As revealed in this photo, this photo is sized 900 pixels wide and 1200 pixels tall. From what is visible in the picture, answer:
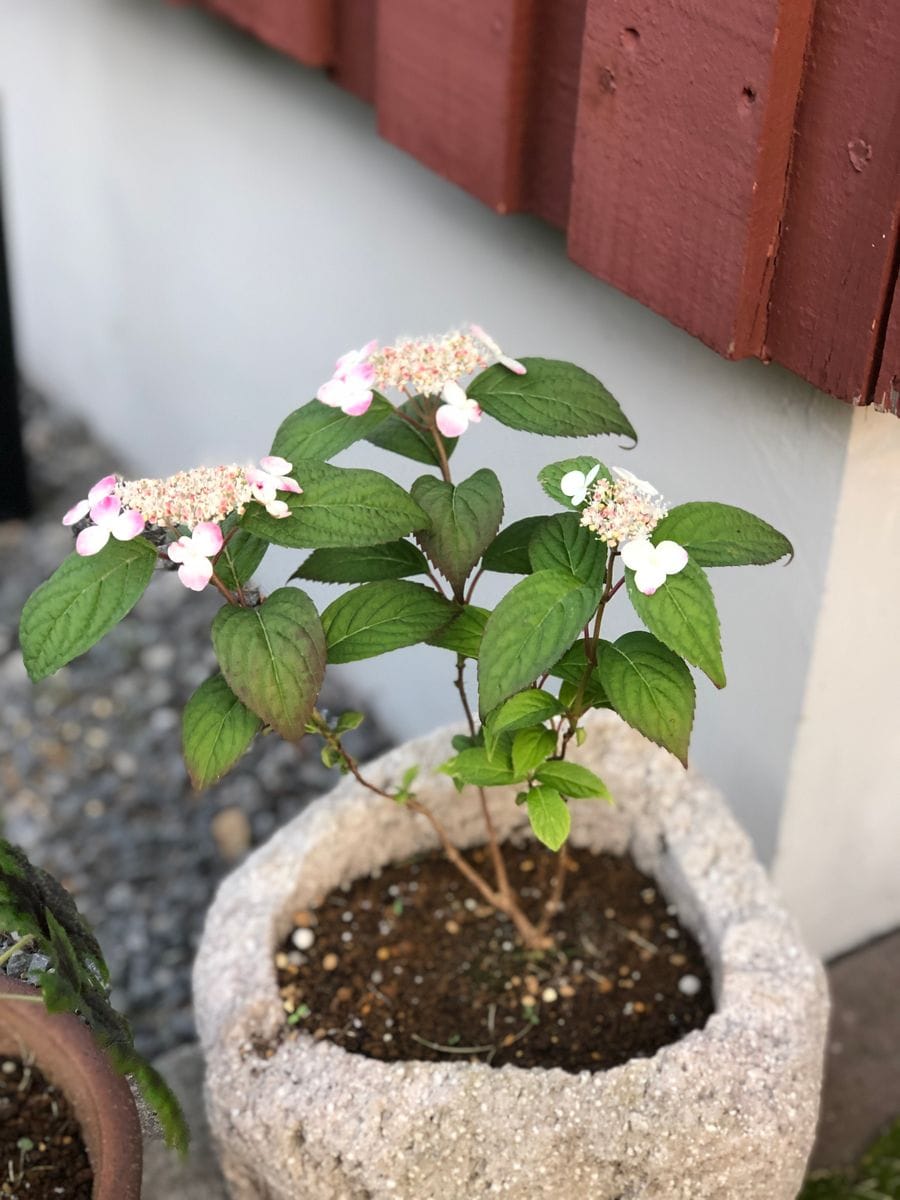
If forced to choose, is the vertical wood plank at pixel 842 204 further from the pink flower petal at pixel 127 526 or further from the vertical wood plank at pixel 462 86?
the pink flower petal at pixel 127 526

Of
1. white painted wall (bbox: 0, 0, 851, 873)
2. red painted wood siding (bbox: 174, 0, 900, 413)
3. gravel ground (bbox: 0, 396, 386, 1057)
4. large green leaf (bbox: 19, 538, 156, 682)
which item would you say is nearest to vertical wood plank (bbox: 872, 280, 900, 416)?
red painted wood siding (bbox: 174, 0, 900, 413)

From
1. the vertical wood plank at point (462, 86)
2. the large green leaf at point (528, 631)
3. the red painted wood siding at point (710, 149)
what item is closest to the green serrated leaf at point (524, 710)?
the large green leaf at point (528, 631)

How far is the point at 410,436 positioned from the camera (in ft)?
4.30

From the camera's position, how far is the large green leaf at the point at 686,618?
106 cm

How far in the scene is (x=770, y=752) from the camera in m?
1.74

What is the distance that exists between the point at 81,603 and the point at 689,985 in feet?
2.60

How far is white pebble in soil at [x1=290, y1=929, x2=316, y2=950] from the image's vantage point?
5.07 ft

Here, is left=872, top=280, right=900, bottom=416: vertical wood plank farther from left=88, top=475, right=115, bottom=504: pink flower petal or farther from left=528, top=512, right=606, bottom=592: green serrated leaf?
left=88, top=475, right=115, bottom=504: pink flower petal

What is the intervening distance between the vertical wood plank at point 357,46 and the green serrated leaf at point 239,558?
95 centimetres

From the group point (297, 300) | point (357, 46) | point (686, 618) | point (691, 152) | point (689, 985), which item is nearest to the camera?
point (686, 618)

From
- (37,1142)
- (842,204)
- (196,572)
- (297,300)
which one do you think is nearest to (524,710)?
(196,572)

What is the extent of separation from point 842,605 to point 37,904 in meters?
0.92

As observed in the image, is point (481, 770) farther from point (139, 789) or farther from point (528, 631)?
point (139, 789)

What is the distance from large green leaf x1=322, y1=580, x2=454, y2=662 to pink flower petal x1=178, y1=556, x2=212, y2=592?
0.17 metres
